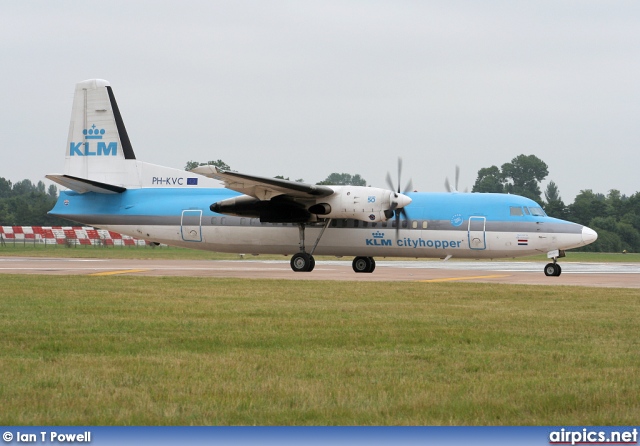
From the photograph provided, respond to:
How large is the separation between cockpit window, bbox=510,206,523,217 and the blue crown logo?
17200 millimetres

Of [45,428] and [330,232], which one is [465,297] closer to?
[330,232]

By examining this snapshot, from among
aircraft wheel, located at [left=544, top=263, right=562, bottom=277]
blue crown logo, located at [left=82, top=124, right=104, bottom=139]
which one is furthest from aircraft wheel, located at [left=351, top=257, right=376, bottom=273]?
blue crown logo, located at [left=82, top=124, right=104, bottom=139]

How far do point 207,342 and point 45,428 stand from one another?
5.04 metres

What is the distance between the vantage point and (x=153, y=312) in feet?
52.2

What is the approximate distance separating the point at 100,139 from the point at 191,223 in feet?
19.4

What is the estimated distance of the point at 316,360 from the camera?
10.8 metres

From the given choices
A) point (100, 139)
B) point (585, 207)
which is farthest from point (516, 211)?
point (585, 207)

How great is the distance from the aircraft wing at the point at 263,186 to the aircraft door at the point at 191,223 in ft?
10.8

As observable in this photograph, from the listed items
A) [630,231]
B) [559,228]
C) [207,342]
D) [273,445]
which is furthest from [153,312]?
[630,231]

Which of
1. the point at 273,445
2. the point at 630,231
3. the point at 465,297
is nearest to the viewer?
the point at 273,445

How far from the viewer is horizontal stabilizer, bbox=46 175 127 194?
32250mm

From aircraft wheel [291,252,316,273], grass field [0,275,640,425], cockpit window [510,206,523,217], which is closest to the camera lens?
grass field [0,275,640,425]
